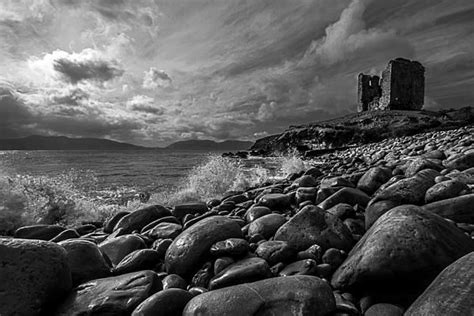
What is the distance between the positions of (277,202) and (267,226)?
4.88 ft

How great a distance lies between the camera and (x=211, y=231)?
10.6ft

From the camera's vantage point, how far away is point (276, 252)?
9.41ft

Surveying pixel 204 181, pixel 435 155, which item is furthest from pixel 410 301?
pixel 204 181

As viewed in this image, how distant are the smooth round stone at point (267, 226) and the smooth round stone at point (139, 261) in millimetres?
1223

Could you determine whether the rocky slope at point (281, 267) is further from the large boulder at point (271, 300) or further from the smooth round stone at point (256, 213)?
the smooth round stone at point (256, 213)

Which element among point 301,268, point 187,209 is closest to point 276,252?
point 301,268

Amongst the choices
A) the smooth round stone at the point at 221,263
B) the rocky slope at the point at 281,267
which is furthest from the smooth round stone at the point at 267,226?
the smooth round stone at the point at 221,263

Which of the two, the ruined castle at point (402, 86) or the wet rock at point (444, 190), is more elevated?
the ruined castle at point (402, 86)

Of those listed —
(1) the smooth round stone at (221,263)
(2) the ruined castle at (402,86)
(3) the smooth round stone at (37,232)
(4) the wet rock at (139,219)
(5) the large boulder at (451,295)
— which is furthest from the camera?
(2) the ruined castle at (402,86)

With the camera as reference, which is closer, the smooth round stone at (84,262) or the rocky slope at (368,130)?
the smooth round stone at (84,262)

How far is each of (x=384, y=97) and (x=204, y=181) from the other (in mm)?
60924

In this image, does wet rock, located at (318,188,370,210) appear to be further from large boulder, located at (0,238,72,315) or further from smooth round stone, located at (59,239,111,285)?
large boulder, located at (0,238,72,315)

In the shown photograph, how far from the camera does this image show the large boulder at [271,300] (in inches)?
79.0

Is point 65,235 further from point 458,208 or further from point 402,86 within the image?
point 402,86
